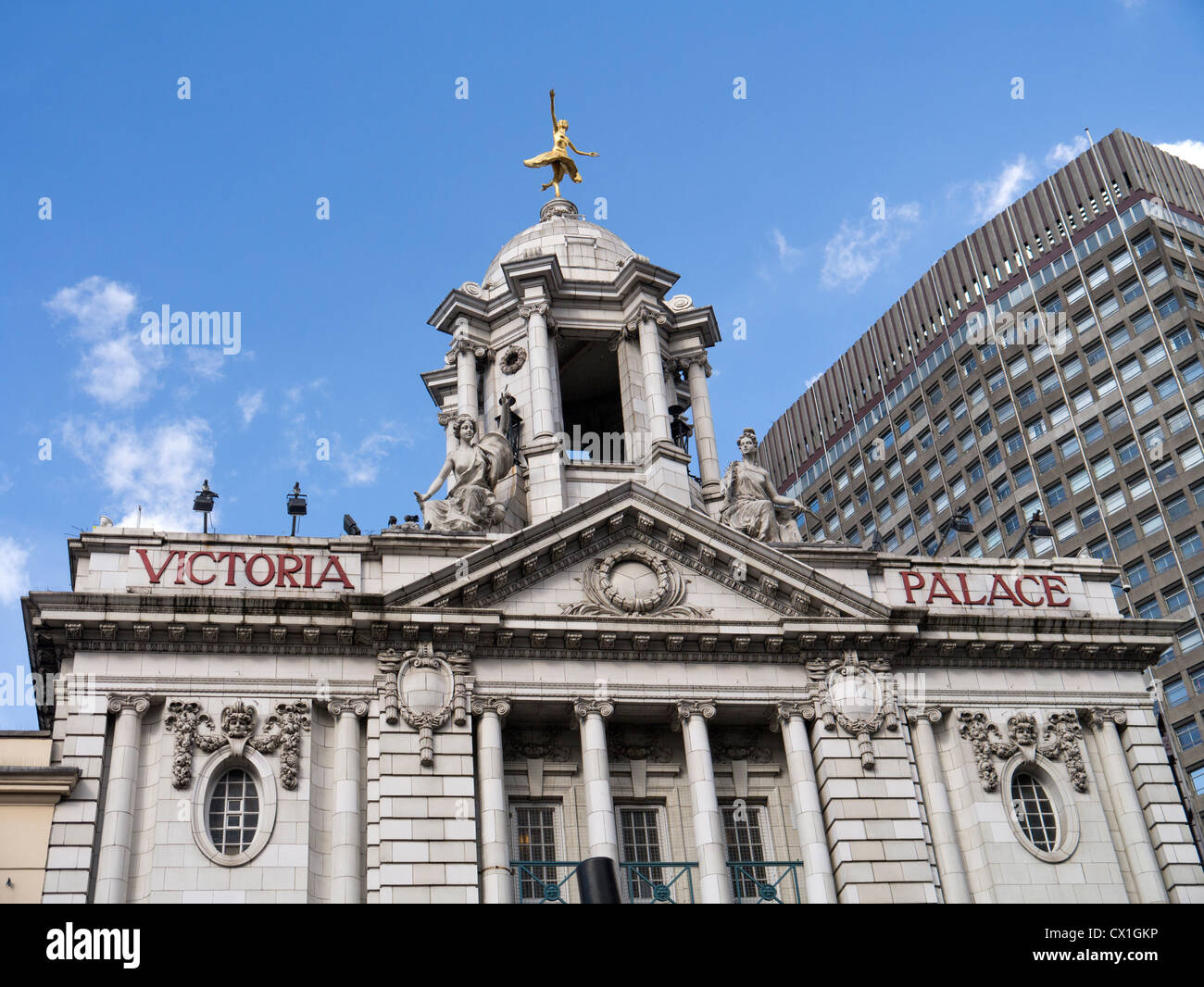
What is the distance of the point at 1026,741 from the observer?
125ft

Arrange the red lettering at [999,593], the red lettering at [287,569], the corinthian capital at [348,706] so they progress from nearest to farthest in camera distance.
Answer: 1. the corinthian capital at [348,706]
2. the red lettering at [287,569]
3. the red lettering at [999,593]

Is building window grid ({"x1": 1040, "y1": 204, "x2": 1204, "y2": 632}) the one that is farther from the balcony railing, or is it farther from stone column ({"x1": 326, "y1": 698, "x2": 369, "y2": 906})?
stone column ({"x1": 326, "y1": 698, "x2": 369, "y2": 906})

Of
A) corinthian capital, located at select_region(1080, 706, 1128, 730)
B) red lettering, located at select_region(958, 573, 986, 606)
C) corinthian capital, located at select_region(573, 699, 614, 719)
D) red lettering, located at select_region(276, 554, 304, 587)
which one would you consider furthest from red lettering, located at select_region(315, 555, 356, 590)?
corinthian capital, located at select_region(1080, 706, 1128, 730)

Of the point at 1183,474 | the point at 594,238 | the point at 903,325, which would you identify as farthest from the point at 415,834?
the point at 903,325

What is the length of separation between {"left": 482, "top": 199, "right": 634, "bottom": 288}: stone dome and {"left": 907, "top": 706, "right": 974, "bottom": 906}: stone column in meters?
18.9

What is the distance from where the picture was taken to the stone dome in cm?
5050

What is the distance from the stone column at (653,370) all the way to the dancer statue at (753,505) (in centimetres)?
266

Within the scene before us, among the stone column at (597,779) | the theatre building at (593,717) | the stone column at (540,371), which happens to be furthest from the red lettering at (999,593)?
the stone column at (540,371)

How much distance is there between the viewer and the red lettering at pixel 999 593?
40.3 metres

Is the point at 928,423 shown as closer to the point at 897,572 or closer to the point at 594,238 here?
the point at 594,238

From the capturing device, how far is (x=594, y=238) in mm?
51812

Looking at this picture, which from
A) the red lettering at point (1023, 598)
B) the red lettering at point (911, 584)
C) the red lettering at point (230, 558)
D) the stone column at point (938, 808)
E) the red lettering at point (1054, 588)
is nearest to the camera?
the stone column at point (938, 808)

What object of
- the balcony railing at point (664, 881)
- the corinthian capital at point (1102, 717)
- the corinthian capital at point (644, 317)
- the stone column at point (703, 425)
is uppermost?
the corinthian capital at point (644, 317)

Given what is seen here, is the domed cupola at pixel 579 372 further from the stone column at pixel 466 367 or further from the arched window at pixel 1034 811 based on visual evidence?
the arched window at pixel 1034 811
